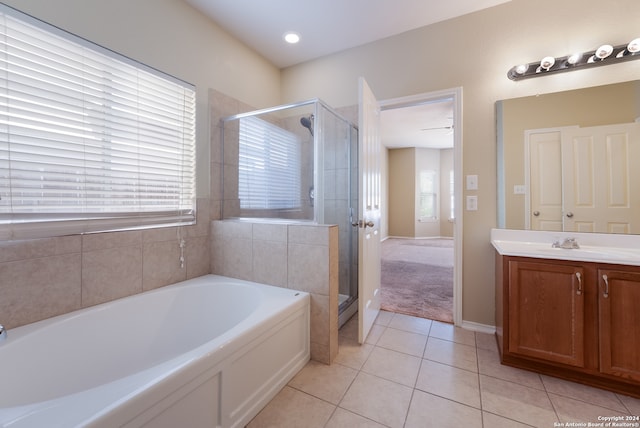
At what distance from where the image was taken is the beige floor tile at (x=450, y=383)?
1.45 meters

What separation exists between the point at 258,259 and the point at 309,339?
69 cm

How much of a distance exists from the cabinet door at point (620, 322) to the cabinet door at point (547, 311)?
0.29 ft

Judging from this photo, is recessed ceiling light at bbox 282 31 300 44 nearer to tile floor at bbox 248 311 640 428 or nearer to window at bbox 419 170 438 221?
tile floor at bbox 248 311 640 428

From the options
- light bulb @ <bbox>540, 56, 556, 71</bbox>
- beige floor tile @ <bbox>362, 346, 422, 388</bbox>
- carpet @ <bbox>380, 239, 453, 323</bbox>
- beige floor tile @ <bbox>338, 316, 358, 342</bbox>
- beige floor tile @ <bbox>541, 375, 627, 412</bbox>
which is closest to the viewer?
beige floor tile @ <bbox>541, 375, 627, 412</bbox>

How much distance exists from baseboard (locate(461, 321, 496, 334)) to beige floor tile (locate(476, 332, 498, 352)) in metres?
0.04

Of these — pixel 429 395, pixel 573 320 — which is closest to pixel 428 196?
pixel 573 320

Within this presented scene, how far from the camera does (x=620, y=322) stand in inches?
55.9

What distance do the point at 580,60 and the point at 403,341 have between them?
95.0 inches

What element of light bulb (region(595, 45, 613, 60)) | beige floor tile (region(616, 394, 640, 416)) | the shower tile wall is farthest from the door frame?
the shower tile wall

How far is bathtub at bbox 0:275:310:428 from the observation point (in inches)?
32.0

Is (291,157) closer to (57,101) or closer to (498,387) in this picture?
(57,101)

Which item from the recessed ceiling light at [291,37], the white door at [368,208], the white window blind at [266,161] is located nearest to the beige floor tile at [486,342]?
the white door at [368,208]

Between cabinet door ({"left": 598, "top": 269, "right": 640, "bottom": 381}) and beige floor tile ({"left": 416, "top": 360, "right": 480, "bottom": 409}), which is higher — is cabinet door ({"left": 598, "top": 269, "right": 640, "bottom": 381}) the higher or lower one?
the higher one

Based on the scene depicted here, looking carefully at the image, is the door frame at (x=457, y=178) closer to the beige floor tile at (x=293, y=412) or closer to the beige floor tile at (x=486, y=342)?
the beige floor tile at (x=486, y=342)
